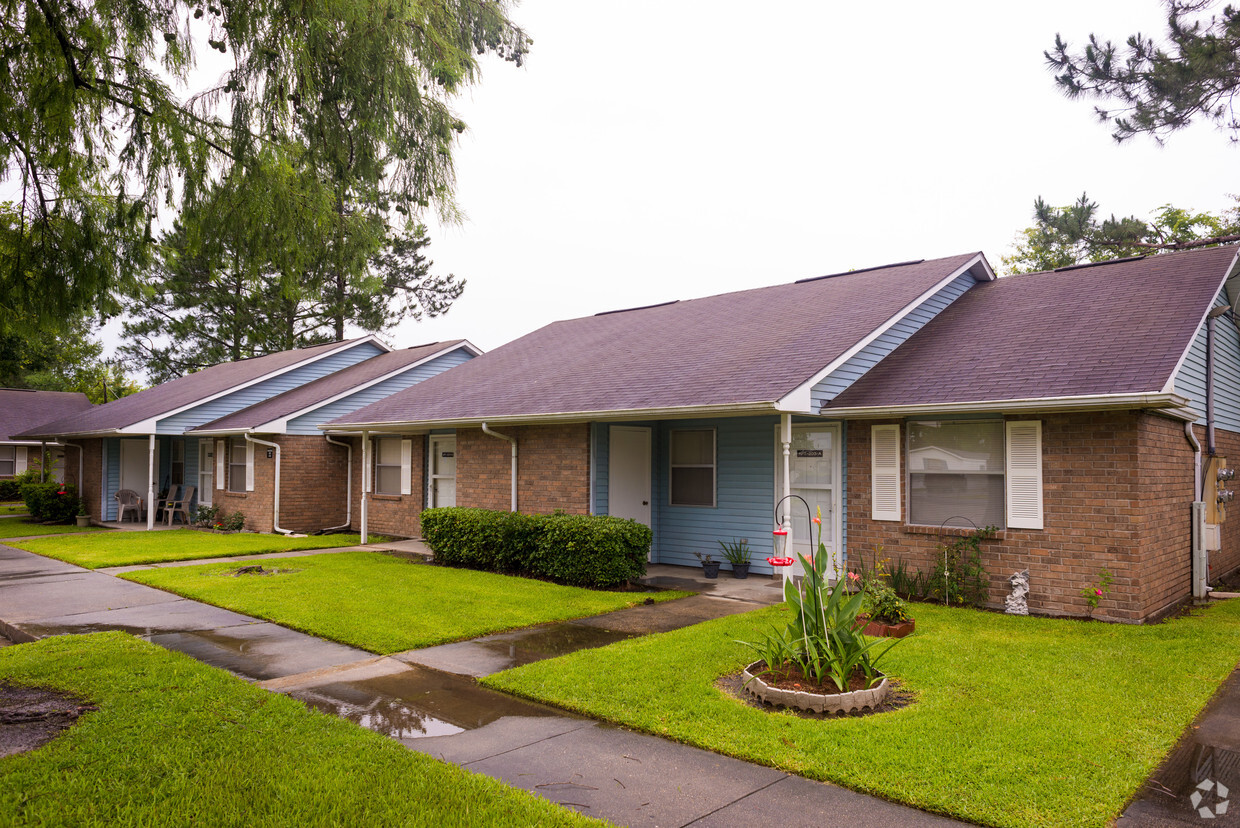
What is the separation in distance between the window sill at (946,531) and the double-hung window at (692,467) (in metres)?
3.65

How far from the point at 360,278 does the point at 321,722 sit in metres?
3.24

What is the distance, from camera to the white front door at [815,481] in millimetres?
11320

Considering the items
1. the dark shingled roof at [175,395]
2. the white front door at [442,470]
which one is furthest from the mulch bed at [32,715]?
the dark shingled roof at [175,395]

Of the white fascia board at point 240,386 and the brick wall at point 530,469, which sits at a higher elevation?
the white fascia board at point 240,386

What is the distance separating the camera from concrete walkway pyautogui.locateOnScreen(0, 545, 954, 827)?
425cm

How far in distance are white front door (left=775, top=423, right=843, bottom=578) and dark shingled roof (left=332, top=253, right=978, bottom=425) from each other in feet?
4.33

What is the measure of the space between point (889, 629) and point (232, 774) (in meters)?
6.22

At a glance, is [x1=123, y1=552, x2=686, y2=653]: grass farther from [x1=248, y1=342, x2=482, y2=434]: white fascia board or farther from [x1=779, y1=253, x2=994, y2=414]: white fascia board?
[x1=248, y1=342, x2=482, y2=434]: white fascia board

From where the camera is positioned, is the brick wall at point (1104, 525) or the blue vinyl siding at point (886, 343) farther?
the blue vinyl siding at point (886, 343)

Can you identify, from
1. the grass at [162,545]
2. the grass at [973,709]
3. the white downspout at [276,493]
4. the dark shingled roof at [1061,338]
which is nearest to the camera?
the grass at [973,709]

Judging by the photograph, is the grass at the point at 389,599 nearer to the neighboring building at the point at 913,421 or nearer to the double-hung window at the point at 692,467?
the neighboring building at the point at 913,421

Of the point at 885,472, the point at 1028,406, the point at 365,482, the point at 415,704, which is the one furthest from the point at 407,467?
the point at 1028,406

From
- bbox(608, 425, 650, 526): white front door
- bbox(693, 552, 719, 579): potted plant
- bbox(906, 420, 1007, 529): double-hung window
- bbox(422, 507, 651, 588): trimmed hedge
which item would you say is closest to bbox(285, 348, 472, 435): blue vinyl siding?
bbox(422, 507, 651, 588): trimmed hedge

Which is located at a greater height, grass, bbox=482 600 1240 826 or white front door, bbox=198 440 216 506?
white front door, bbox=198 440 216 506
